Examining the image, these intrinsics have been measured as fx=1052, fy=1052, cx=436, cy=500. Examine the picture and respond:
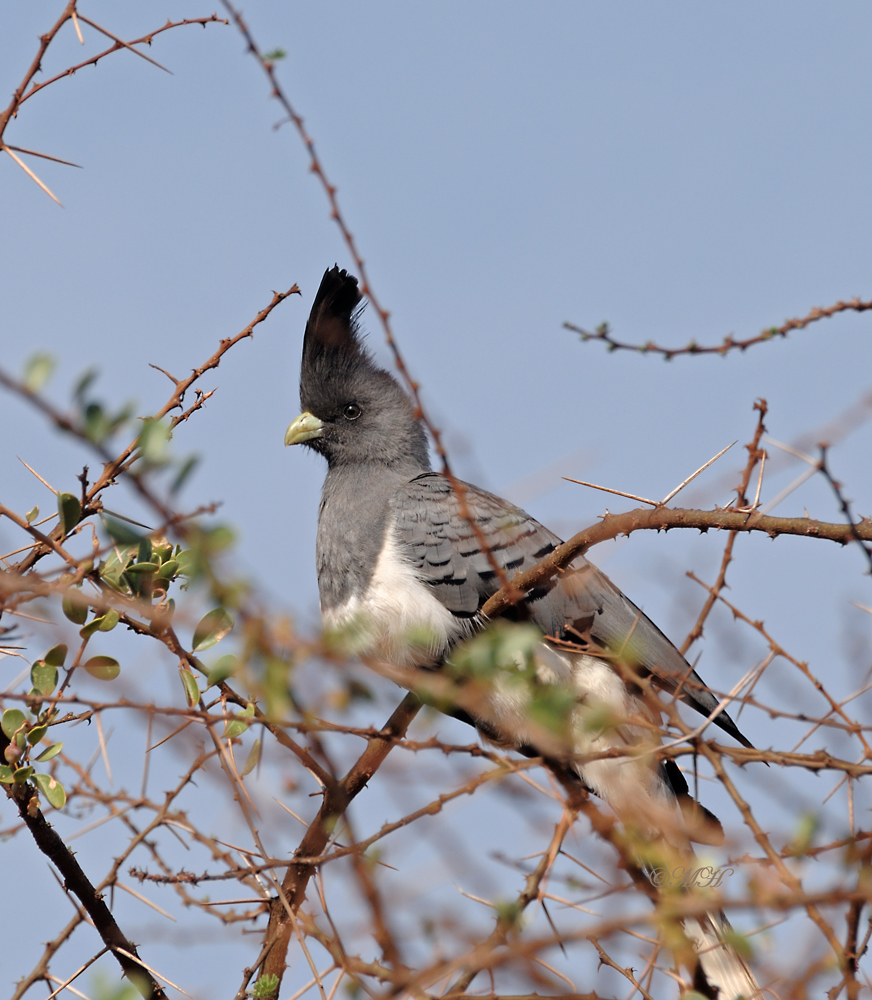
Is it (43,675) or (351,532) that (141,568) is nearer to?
(43,675)

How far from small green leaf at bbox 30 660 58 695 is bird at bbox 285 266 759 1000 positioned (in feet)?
4.61

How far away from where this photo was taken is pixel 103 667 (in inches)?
114

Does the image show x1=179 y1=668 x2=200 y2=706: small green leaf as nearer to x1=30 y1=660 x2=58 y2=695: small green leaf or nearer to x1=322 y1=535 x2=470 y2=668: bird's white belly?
x1=30 y1=660 x2=58 y2=695: small green leaf

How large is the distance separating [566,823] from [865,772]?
725mm

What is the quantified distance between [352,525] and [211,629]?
10.8ft

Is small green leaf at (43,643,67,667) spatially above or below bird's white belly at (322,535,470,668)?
below

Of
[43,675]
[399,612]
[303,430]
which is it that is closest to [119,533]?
[43,675]

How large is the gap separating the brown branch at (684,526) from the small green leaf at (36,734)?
1.38 meters

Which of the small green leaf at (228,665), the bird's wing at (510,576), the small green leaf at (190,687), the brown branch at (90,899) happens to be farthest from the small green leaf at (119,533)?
the bird's wing at (510,576)

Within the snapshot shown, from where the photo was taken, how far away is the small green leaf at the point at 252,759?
2982 millimetres

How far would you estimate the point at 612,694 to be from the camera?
5.02 meters

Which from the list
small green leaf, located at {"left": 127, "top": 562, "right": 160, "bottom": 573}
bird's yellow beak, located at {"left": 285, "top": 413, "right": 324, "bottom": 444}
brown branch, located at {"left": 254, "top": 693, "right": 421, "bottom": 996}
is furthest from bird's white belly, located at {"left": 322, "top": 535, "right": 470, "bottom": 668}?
small green leaf, located at {"left": 127, "top": 562, "right": 160, "bottom": 573}

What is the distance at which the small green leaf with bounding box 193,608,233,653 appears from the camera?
7.98ft

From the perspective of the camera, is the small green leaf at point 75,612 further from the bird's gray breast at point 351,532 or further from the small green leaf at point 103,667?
the bird's gray breast at point 351,532
